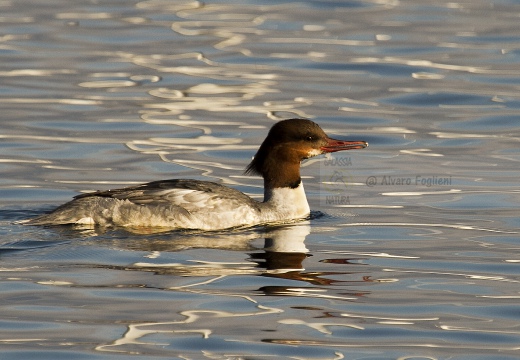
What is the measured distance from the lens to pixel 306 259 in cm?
1029

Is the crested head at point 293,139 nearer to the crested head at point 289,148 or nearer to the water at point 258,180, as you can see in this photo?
the crested head at point 289,148

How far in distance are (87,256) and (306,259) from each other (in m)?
1.85

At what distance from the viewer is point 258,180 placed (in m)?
14.1

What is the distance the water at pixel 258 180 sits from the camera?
27.2 ft

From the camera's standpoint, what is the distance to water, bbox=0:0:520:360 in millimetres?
8297

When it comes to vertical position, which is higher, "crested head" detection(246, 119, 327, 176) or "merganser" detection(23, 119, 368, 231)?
"crested head" detection(246, 119, 327, 176)

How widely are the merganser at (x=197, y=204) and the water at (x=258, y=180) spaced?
233 millimetres

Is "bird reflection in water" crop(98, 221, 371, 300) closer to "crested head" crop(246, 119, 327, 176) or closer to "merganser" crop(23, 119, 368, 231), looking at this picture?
"merganser" crop(23, 119, 368, 231)

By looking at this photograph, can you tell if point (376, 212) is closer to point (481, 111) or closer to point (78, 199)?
point (78, 199)

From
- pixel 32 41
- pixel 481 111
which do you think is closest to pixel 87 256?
pixel 481 111

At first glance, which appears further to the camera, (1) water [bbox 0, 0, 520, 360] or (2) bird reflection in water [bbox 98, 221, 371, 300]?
(2) bird reflection in water [bbox 98, 221, 371, 300]

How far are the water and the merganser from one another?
0.23 metres
